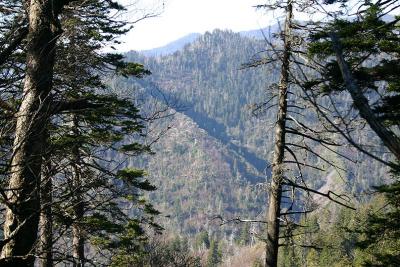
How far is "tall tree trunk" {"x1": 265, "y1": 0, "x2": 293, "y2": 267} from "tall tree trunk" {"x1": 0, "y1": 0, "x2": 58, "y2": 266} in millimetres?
5119

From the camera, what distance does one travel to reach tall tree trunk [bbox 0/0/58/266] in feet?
11.0

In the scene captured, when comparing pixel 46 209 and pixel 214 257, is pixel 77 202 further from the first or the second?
pixel 214 257

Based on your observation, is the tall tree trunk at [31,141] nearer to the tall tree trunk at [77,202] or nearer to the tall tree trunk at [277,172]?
the tall tree trunk at [77,202]

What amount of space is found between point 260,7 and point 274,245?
460 cm

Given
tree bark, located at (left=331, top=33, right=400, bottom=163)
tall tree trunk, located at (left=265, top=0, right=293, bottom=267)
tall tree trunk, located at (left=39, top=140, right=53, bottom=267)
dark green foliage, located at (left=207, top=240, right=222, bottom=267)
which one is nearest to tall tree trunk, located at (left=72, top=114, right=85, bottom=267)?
tall tree trunk, located at (left=39, top=140, right=53, bottom=267)

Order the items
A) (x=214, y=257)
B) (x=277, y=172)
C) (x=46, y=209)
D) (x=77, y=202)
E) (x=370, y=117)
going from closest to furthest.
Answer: (x=370, y=117) < (x=77, y=202) < (x=46, y=209) < (x=277, y=172) < (x=214, y=257)

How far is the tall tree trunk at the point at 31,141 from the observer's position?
3346 mm

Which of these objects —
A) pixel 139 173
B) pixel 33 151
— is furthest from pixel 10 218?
pixel 139 173

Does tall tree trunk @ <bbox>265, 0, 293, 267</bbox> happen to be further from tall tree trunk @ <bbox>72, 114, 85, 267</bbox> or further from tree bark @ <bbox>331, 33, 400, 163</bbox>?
tree bark @ <bbox>331, 33, 400, 163</bbox>

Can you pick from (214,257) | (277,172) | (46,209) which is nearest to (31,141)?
(46,209)

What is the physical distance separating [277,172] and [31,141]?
5499 mm

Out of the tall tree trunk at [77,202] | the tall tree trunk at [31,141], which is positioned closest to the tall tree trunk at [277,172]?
the tall tree trunk at [77,202]

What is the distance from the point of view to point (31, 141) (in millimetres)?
3471

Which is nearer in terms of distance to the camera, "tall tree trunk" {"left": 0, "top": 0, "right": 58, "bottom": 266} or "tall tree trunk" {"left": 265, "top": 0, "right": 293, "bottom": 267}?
"tall tree trunk" {"left": 0, "top": 0, "right": 58, "bottom": 266}
